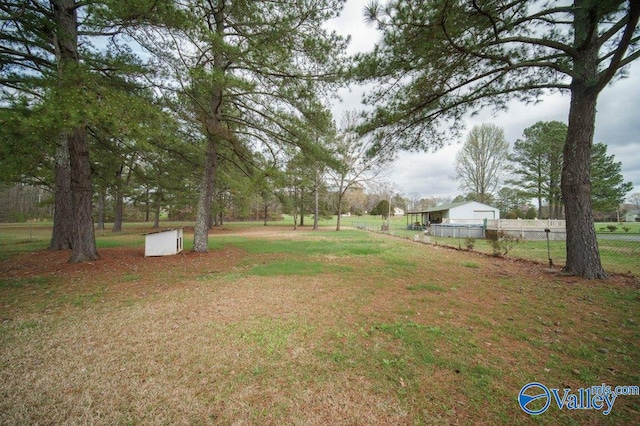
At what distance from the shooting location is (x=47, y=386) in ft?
7.29

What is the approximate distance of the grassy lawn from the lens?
2.01 metres

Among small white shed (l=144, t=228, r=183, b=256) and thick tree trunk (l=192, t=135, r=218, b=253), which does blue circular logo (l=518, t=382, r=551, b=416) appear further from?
small white shed (l=144, t=228, r=183, b=256)

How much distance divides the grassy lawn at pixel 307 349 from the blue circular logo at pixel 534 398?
0.19ft

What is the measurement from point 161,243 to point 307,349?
8.66 m

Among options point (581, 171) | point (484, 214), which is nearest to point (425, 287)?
point (581, 171)

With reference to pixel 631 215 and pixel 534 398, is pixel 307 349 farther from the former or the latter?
pixel 631 215

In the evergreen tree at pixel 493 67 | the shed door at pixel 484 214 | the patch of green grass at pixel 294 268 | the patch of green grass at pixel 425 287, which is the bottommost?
the patch of green grass at pixel 294 268

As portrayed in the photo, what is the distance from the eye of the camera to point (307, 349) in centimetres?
291

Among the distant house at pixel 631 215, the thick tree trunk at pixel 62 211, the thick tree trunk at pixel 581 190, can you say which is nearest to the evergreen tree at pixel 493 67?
the thick tree trunk at pixel 581 190

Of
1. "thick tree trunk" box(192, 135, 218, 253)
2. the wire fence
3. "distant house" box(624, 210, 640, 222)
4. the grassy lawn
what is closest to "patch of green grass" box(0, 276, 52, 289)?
the grassy lawn

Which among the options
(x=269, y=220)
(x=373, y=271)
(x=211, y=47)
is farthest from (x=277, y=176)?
(x=269, y=220)

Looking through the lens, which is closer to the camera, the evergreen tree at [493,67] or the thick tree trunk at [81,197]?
the evergreen tree at [493,67]

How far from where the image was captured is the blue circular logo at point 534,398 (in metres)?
2.05

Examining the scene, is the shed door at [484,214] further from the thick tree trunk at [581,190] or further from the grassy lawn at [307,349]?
the grassy lawn at [307,349]
